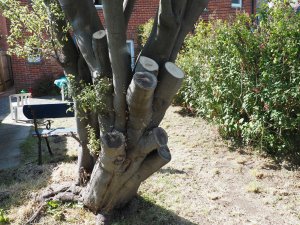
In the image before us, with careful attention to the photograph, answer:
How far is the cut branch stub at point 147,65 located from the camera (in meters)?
2.94

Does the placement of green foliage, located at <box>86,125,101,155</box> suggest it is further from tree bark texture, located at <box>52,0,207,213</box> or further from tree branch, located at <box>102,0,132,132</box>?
tree branch, located at <box>102,0,132,132</box>

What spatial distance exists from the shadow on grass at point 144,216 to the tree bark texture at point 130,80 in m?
0.43

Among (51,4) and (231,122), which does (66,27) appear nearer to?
(51,4)

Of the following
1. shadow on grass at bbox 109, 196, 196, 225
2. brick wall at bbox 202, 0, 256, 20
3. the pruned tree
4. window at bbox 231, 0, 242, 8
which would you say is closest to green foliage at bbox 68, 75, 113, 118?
the pruned tree

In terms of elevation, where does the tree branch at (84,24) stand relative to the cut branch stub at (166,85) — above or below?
above

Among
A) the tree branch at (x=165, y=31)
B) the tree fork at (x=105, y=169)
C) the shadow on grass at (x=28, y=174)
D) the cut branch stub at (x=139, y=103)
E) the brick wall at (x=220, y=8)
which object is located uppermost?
the brick wall at (x=220, y=8)

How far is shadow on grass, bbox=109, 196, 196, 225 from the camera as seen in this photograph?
147 inches

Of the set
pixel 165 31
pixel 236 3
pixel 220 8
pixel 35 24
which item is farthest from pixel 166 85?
pixel 236 3

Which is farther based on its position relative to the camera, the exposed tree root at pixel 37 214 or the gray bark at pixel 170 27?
the exposed tree root at pixel 37 214

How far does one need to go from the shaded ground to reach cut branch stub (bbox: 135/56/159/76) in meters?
1.74

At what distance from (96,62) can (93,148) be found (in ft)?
2.99

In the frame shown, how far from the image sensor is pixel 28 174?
205 inches

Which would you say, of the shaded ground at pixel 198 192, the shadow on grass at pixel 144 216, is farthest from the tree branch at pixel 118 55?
the shaded ground at pixel 198 192

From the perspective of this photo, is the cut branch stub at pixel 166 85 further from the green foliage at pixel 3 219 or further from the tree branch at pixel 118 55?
the green foliage at pixel 3 219
